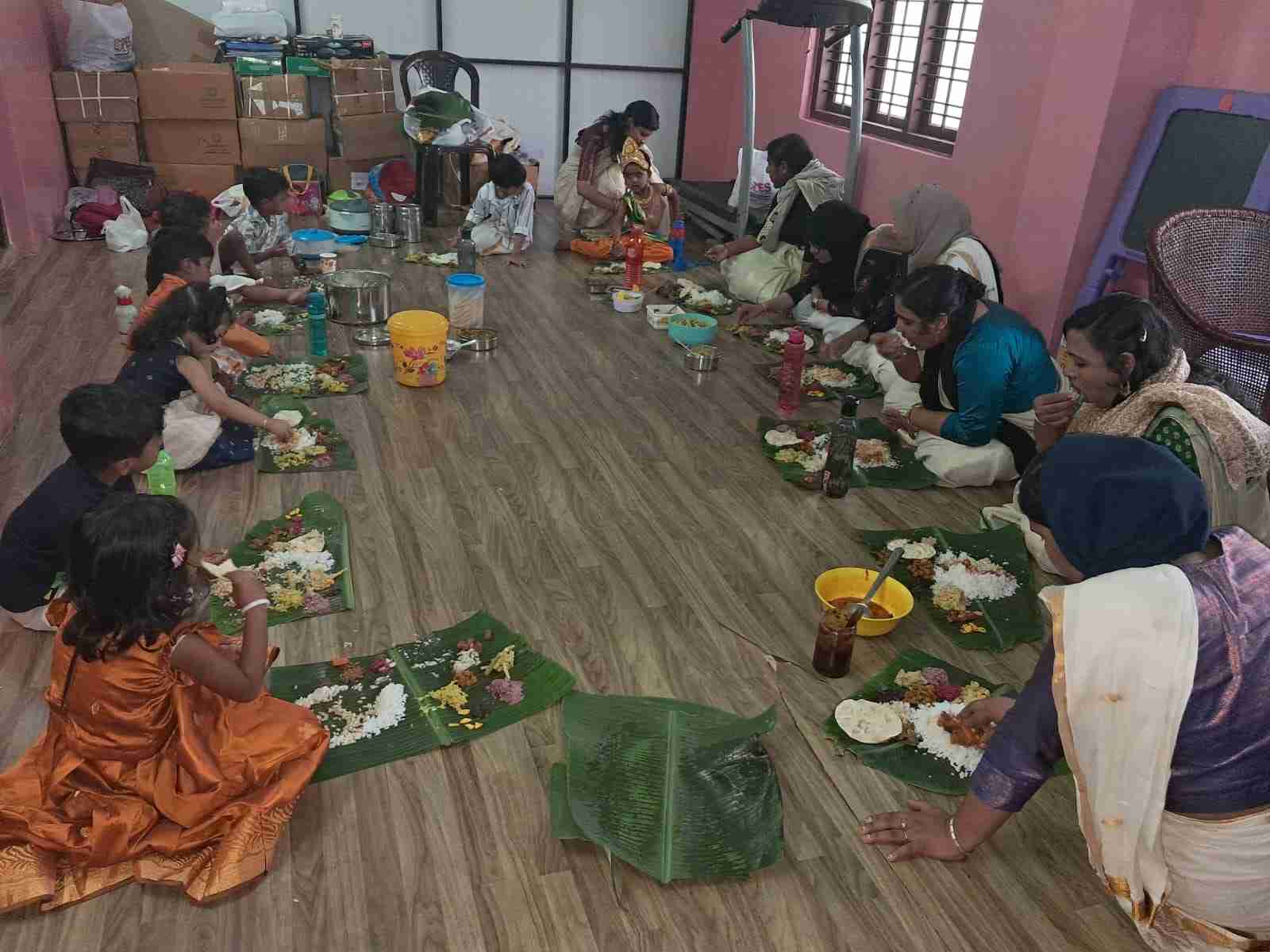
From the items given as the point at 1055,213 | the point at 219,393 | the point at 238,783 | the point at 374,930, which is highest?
the point at 1055,213

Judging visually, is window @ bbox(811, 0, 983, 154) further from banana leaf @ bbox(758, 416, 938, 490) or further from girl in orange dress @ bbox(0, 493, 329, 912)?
girl in orange dress @ bbox(0, 493, 329, 912)

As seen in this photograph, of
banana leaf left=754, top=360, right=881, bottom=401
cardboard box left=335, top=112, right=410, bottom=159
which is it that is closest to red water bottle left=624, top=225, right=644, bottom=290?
banana leaf left=754, top=360, right=881, bottom=401

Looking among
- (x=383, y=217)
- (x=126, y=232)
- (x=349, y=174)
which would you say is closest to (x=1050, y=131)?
(x=383, y=217)

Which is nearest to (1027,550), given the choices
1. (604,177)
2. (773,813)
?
(773,813)

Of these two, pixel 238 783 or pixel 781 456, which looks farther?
pixel 781 456

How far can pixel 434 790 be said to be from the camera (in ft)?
6.51

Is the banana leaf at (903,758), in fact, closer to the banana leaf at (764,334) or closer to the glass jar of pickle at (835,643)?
the glass jar of pickle at (835,643)

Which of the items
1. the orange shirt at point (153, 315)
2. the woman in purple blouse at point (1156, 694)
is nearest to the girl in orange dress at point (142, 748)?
the woman in purple blouse at point (1156, 694)

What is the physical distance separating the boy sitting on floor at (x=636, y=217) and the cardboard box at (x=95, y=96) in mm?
2997

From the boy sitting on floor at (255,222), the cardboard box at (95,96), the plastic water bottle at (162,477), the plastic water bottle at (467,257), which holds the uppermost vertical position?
the cardboard box at (95,96)

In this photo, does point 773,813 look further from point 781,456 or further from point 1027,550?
point 781,456

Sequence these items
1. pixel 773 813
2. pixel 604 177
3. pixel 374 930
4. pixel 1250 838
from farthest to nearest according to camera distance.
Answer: pixel 604 177, pixel 773 813, pixel 374 930, pixel 1250 838

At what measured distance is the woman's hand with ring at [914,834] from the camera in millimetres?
1885

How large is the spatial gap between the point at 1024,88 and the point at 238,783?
4567 mm
